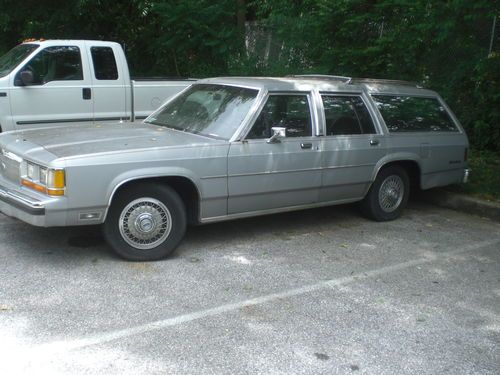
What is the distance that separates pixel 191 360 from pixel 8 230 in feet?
10.5

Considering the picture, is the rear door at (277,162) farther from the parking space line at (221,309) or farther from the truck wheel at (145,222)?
the parking space line at (221,309)

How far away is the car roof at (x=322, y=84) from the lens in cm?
632

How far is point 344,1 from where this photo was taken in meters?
10.9

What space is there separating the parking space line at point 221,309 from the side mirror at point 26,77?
5641 millimetres

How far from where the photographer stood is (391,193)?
7.29 metres

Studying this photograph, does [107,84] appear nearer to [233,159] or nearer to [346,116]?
Result: [346,116]

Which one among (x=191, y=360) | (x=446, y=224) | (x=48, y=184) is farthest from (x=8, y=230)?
(x=446, y=224)

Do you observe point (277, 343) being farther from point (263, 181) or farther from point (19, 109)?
point (19, 109)

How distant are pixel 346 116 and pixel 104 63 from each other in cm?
454

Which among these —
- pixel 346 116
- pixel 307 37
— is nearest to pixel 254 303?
pixel 346 116

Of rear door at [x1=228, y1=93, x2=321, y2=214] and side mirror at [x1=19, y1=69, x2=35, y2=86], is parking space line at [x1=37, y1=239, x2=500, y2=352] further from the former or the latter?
side mirror at [x1=19, y1=69, x2=35, y2=86]

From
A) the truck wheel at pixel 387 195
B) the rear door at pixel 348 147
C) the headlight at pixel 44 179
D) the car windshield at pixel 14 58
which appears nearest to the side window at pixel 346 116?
the rear door at pixel 348 147

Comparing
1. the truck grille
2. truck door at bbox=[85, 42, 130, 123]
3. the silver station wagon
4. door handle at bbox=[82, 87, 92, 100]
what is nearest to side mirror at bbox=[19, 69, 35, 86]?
door handle at bbox=[82, 87, 92, 100]

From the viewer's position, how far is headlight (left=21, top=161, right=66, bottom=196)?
488 centimetres
